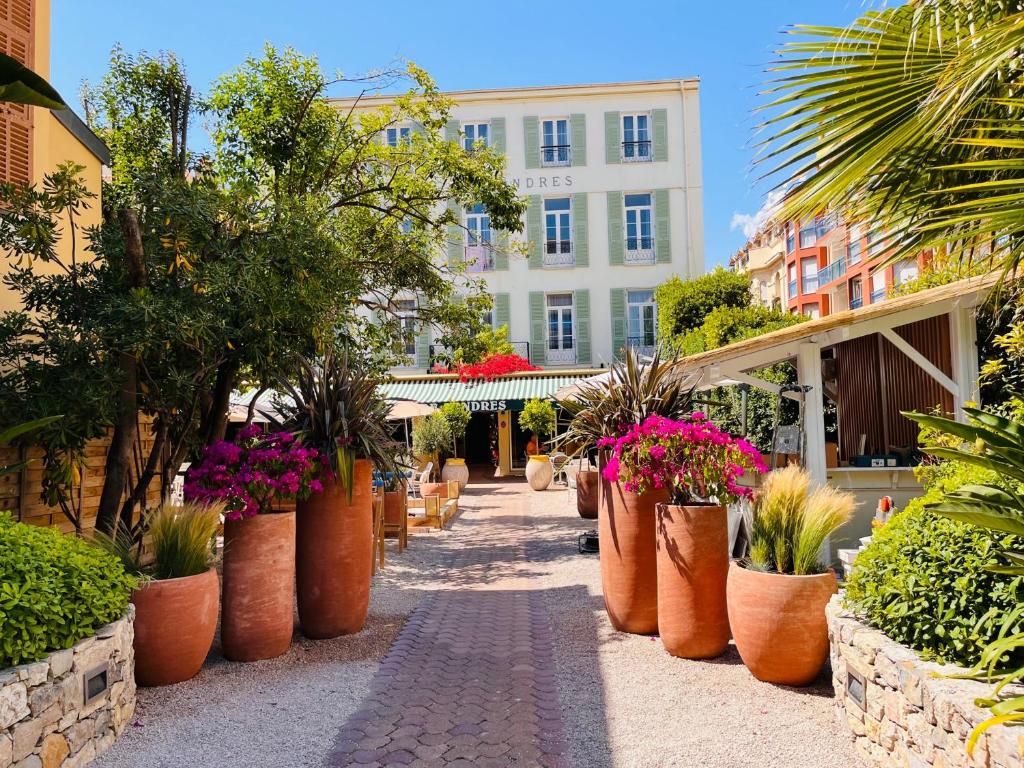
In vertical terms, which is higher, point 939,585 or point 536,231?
point 536,231

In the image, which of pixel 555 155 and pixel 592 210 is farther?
pixel 555 155

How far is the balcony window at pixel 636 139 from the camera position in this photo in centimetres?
2458

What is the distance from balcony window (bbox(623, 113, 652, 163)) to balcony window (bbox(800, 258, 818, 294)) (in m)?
32.8

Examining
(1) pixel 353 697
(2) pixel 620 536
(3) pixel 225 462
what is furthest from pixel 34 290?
(2) pixel 620 536

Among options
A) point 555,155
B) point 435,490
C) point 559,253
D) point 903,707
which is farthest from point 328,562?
point 555,155

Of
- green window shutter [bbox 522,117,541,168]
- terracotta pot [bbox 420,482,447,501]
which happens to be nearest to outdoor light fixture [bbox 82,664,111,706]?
terracotta pot [bbox 420,482,447,501]

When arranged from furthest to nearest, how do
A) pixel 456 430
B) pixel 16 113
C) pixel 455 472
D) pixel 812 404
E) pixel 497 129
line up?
1. pixel 497 129
2. pixel 456 430
3. pixel 455 472
4. pixel 812 404
5. pixel 16 113

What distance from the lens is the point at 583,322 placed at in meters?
24.5

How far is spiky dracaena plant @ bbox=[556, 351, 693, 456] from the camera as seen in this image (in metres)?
6.23

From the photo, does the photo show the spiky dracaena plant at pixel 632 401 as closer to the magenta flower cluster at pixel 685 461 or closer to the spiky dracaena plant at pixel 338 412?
the magenta flower cluster at pixel 685 461

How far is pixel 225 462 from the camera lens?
5.49 m

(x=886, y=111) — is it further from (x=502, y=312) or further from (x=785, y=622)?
(x=502, y=312)

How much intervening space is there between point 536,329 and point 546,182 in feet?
16.5

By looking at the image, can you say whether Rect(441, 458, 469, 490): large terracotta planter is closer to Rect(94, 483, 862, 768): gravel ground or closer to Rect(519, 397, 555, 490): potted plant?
Rect(519, 397, 555, 490): potted plant
